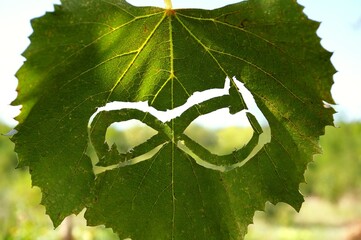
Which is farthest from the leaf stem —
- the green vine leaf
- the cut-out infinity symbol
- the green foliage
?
the green foliage

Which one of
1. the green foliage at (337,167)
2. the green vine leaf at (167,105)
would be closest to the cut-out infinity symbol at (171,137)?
the green vine leaf at (167,105)

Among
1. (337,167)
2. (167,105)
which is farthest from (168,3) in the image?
(337,167)

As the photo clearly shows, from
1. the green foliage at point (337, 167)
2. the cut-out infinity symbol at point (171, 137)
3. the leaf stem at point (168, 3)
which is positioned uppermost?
the leaf stem at point (168, 3)

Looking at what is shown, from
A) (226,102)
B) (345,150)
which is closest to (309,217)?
(345,150)

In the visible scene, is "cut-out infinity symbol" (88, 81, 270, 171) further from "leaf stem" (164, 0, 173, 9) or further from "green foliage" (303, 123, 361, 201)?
"green foliage" (303, 123, 361, 201)

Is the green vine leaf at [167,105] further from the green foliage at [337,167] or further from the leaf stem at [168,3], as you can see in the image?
the green foliage at [337,167]

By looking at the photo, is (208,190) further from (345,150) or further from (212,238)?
(345,150)

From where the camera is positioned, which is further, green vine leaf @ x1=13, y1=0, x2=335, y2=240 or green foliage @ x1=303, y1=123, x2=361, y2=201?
green foliage @ x1=303, y1=123, x2=361, y2=201
